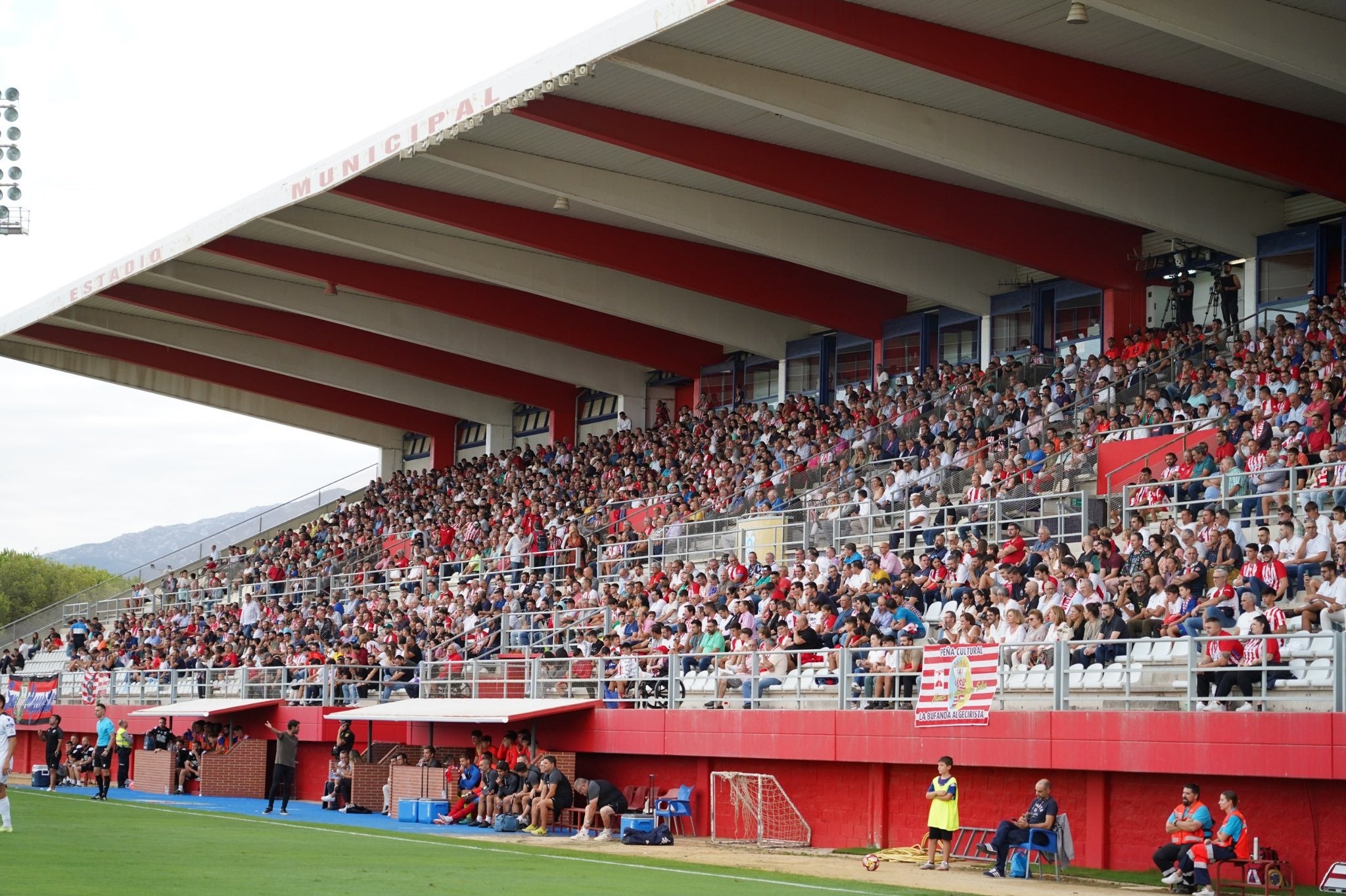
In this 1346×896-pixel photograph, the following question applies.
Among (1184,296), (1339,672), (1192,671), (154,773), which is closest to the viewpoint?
(1339,672)

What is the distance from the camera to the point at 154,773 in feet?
117

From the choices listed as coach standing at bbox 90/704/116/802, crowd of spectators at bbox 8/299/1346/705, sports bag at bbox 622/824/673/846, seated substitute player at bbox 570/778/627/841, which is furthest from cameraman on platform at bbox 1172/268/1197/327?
coach standing at bbox 90/704/116/802

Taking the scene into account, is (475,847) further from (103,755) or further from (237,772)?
(103,755)

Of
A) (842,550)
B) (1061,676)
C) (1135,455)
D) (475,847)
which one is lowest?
(475,847)

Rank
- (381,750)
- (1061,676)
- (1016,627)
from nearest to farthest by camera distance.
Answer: (1061,676)
(1016,627)
(381,750)

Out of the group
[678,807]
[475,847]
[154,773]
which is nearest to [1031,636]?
[678,807]

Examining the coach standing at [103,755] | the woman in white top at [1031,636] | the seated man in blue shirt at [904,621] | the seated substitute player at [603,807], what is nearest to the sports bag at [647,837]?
the seated substitute player at [603,807]

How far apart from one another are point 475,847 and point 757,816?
13.0 ft

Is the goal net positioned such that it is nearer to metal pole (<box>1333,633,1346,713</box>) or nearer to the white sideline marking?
the white sideline marking

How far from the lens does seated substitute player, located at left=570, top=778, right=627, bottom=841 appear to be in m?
24.1

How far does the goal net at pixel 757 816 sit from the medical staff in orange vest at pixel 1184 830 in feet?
21.2

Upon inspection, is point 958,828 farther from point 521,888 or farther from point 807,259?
point 807,259

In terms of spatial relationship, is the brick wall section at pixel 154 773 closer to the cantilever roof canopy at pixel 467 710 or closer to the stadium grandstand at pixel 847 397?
the stadium grandstand at pixel 847 397

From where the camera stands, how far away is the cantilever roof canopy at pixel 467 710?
84.0ft
